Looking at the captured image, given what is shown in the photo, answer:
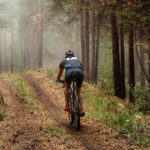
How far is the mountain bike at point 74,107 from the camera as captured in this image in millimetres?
6720

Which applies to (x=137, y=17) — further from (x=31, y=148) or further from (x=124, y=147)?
(x=31, y=148)

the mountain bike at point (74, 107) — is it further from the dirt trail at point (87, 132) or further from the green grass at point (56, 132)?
the green grass at point (56, 132)

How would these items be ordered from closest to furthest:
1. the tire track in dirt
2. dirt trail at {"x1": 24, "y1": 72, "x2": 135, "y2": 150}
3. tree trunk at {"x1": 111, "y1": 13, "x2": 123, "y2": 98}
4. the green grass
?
the tire track in dirt < dirt trail at {"x1": 24, "y1": 72, "x2": 135, "y2": 150} < the green grass < tree trunk at {"x1": 111, "y1": 13, "x2": 123, "y2": 98}

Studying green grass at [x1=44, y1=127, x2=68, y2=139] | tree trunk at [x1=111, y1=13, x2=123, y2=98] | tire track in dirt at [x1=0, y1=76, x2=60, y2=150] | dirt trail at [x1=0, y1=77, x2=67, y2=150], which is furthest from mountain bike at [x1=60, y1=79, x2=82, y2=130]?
tree trunk at [x1=111, y1=13, x2=123, y2=98]

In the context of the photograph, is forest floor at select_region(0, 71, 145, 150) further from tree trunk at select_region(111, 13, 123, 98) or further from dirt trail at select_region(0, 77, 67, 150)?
tree trunk at select_region(111, 13, 123, 98)

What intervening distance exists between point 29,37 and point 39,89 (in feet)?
126

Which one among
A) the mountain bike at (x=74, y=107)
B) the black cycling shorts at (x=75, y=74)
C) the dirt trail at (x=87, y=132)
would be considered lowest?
the dirt trail at (x=87, y=132)

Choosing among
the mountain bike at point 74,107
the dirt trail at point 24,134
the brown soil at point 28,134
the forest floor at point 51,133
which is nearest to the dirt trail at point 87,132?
the forest floor at point 51,133

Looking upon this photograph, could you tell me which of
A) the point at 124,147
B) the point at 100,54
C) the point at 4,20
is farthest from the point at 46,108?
the point at 4,20

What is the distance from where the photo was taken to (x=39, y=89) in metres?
14.5

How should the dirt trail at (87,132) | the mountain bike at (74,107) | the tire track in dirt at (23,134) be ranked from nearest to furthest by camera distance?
the tire track in dirt at (23,134), the dirt trail at (87,132), the mountain bike at (74,107)

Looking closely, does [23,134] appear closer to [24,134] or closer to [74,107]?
[24,134]

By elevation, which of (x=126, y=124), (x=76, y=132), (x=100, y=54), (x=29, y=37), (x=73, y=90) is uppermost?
(x=29, y=37)

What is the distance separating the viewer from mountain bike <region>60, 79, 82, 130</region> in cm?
672
